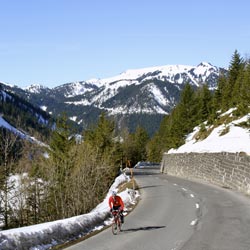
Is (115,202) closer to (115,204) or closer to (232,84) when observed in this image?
(115,204)

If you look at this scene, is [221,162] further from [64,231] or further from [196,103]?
[196,103]

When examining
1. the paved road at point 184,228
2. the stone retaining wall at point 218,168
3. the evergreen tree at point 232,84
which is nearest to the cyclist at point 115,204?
the paved road at point 184,228

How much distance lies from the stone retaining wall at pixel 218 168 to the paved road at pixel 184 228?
4.25m

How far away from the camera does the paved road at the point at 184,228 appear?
11.3m

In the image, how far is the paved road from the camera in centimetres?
1134

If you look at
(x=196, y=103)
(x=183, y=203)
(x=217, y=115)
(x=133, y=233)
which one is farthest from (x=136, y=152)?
(x=133, y=233)

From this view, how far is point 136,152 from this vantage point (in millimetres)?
114000

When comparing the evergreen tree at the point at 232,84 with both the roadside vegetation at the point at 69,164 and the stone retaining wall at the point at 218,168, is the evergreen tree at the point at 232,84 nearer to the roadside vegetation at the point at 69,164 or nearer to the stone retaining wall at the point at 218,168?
the roadside vegetation at the point at 69,164

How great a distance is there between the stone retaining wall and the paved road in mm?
4250

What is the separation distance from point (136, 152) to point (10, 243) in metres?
104

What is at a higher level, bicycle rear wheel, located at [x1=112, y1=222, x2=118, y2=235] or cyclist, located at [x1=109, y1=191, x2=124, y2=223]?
cyclist, located at [x1=109, y1=191, x2=124, y2=223]

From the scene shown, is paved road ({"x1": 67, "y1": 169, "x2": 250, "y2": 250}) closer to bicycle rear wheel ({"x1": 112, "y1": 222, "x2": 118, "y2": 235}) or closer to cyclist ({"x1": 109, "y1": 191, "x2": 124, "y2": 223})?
bicycle rear wheel ({"x1": 112, "y1": 222, "x2": 118, "y2": 235})

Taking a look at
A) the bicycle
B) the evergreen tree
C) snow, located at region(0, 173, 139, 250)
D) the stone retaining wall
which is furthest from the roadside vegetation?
the bicycle

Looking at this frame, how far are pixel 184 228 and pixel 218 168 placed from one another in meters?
20.6
